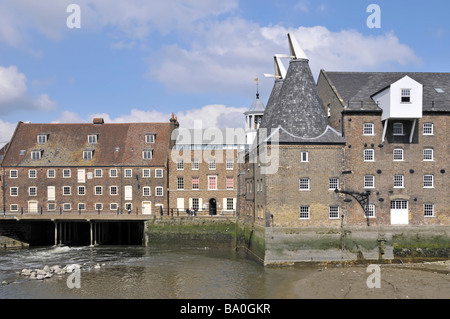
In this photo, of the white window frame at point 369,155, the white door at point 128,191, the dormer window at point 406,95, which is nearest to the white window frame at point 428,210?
the white window frame at point 369,155

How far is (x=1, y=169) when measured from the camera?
179ft

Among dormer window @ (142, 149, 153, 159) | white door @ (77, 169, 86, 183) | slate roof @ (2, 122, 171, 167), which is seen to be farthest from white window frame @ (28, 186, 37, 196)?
dormer window @ (142, 149, 153, 159)

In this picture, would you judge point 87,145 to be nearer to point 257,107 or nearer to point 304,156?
point 257,107

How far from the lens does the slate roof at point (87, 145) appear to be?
54281 millimetres

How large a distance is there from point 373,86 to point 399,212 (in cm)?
1023

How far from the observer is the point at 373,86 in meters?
38.8

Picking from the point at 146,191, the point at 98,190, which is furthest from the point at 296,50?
the point at 98,190

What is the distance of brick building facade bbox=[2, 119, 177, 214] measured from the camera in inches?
2100

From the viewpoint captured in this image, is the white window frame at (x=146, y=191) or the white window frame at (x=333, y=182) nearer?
the white window frame at (x=333, y=182)

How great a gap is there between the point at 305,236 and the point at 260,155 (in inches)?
290

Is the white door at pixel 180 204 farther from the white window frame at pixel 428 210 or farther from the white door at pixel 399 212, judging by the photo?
the white window frame at pixel 428 210

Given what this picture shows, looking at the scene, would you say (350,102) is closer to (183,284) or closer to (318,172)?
(318,172)

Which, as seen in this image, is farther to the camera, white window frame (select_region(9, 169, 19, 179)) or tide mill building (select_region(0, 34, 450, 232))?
white window frame (select_region(9, 169, 19, 179))

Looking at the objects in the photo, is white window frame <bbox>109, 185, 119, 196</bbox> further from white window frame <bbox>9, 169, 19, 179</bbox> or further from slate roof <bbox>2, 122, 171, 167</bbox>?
white window frame <bbox>9, 169, 19, 179</bbox>
